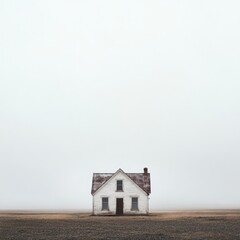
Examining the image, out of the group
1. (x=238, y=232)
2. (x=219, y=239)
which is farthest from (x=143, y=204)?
(x=219, y=239)

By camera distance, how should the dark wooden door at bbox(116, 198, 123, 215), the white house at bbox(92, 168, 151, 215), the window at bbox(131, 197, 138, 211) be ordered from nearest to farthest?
1. the dark wooden door at bbox(116, 198, 123, 215)
2. the white house at bbox(92, 168, 151, 215)
3. the window at bbox(131, 197, 138, 211)

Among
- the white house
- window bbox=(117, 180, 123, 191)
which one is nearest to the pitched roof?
the white house

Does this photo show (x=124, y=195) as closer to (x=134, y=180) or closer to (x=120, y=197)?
(x=120, y=197)

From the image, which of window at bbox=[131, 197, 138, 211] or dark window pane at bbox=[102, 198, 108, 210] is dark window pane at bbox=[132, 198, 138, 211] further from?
dark window pane at bbox=[102, 198, 108, 210]

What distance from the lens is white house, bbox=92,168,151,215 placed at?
58875mm

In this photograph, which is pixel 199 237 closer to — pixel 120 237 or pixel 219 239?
pixel 219 239

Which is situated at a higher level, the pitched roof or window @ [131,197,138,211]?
the pitched roof

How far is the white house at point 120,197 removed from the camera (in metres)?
58.9

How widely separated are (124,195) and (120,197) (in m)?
0.56

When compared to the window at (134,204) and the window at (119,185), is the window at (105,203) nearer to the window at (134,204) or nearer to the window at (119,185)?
the window at (119,185)

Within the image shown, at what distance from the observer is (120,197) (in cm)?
5897

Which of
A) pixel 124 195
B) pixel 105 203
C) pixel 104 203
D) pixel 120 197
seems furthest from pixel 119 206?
pixel 104 203

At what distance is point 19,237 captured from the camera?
28.7 metres

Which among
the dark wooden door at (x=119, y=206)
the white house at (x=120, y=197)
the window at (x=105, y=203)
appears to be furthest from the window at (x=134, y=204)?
the window at (x=105, y=203)
